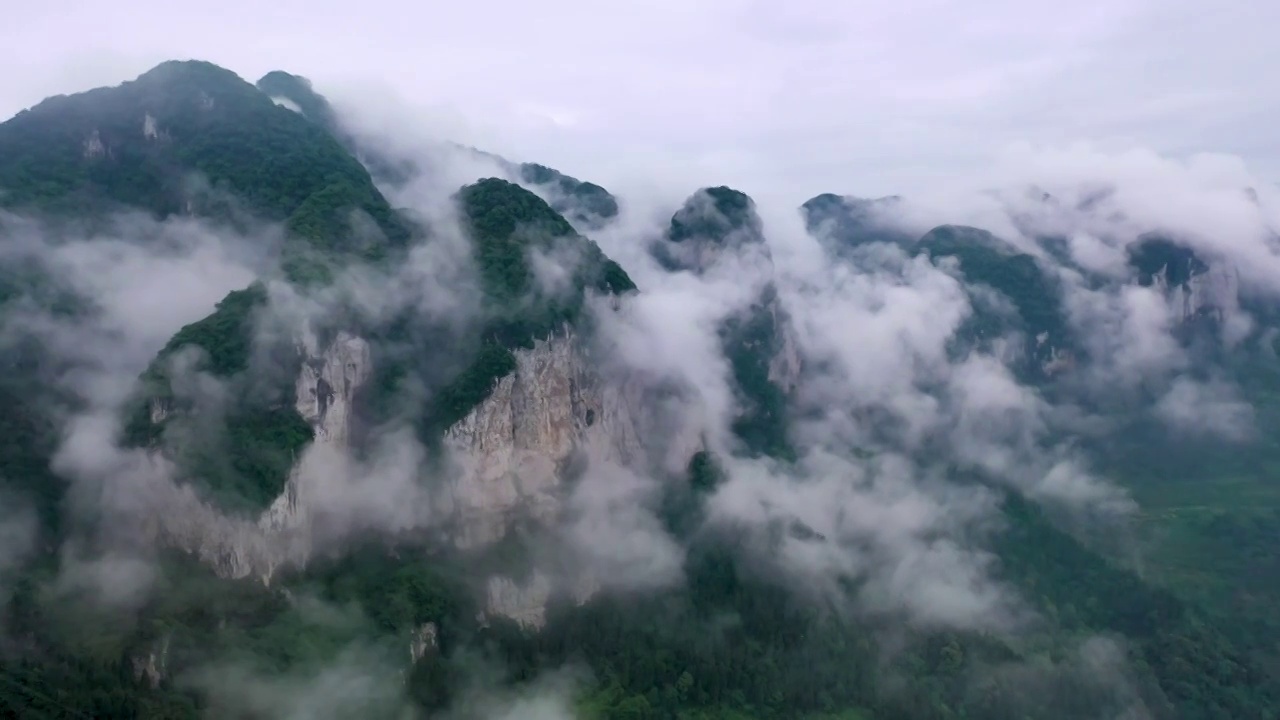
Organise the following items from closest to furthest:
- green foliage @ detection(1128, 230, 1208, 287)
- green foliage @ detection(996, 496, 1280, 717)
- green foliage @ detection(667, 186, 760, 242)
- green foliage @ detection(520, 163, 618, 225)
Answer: green foliage @ detection(996, 496, 1280, 717)
green foliage @ detection(667, 186, 760, 242)
green foliage @ detection(520, 163, 618, 225)
green foliage @ detection(1128, 230, 1208, 287)

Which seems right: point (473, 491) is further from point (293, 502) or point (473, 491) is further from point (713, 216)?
point (713, 216)

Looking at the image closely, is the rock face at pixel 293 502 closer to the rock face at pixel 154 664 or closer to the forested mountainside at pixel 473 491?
the forested mountainside at pixel 473 491

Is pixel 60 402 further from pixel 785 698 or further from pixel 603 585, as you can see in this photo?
pixel 785 698

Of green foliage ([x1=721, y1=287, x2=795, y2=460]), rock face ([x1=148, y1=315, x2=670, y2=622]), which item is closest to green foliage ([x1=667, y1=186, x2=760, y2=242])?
green foliage ([x1=721, y1=287, x2=795, y2=460])

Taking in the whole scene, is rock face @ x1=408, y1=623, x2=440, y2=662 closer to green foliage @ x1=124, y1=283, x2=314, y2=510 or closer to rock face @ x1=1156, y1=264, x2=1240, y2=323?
green foliage @ x1=124, y1=283, x2=314, y2=510

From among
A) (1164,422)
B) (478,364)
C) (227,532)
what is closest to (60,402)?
(227,532)

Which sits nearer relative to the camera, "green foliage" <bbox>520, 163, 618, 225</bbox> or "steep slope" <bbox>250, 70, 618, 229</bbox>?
"steep slope" <bbox>250, 70, 618, 229</bbox>

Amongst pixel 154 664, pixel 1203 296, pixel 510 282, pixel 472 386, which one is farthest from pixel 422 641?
pixel 1203 296
